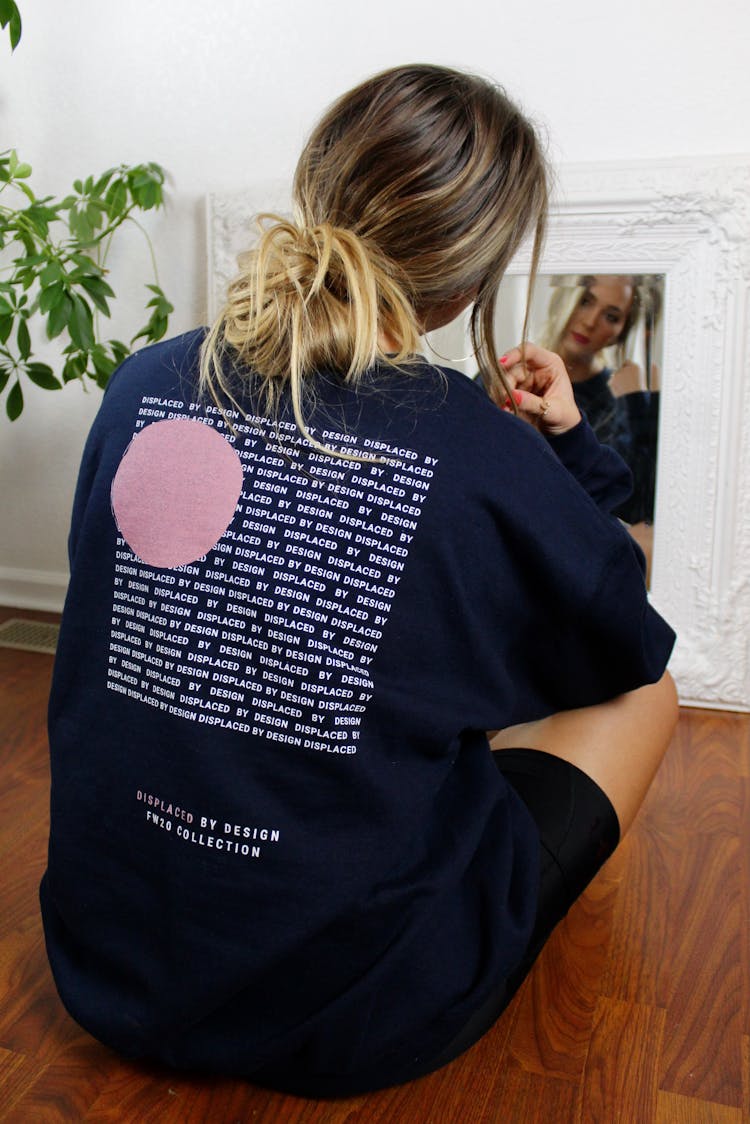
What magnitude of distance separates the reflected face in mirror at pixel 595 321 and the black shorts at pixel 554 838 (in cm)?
95

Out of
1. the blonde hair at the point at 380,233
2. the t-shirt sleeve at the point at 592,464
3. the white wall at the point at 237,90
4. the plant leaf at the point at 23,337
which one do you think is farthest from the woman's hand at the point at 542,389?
the plant leaf at the point at 23,337

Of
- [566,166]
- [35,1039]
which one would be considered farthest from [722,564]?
[35,1039]

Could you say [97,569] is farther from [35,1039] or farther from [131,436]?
[35,1039]

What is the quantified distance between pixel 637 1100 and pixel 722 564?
1043mm

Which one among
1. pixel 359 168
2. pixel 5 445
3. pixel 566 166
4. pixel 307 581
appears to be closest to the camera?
pixel 307 581

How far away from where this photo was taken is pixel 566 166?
1.76 metres

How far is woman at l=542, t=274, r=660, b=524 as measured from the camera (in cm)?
178

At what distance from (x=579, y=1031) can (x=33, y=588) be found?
5.44 feet

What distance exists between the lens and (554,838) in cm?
96

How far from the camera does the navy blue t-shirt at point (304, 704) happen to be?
31.3 inches

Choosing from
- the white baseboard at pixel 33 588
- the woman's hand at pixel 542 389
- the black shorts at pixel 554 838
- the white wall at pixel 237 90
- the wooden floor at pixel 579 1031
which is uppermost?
the white wall at pixel 237 90

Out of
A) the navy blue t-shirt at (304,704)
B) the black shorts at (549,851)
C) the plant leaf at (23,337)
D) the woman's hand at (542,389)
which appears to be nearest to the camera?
the navy blue t-shirt at (304,704)

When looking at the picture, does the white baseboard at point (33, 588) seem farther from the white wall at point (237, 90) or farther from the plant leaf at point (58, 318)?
the plant leaf at point (58, 318)

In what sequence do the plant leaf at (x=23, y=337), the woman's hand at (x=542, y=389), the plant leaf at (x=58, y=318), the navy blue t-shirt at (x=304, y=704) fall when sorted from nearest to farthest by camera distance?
the navy blue t-shirt at (x=304, y=704) < the woman's hand at (x=542, y=389) < the plant leaf at (x=58, y=318) < the plant leaf at (x=23, y=337)
